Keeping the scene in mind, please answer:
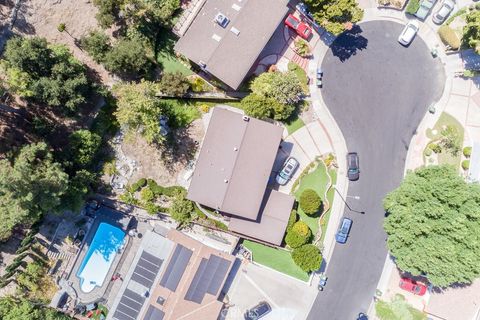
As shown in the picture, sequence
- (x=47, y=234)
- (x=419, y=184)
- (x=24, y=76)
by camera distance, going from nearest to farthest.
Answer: (x=24, y=76)
(x=419, y=184)
(x=47, y=234)

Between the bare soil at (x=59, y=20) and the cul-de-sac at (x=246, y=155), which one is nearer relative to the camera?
the bare soil at (x=59, y=20)

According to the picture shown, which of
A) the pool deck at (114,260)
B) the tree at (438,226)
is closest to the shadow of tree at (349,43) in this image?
the tree at (438,226)

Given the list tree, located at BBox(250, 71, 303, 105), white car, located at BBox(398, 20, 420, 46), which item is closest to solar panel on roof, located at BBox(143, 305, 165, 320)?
tree, located at BBox(250, 71, 303, 105)

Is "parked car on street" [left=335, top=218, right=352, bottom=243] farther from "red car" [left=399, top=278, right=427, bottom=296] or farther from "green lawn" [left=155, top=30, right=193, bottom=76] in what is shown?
"green lawn" [left=155, top=30, right=193, bottom=76]

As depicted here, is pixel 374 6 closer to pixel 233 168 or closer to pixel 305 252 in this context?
pixel 233 168

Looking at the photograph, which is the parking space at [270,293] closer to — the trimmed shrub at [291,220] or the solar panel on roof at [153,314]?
the trimmed shrub at [291,220]

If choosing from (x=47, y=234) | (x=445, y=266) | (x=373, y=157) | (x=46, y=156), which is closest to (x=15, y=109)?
(x=46, y=156)
